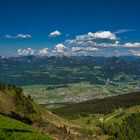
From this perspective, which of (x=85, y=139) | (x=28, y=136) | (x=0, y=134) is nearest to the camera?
(x=0, y=134)

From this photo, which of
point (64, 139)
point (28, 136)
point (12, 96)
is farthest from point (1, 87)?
point (28, 136)

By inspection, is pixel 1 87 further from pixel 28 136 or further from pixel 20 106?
pixel 28 136

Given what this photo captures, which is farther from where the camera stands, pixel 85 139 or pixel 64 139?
pixel 85 139

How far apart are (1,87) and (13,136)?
470 ft

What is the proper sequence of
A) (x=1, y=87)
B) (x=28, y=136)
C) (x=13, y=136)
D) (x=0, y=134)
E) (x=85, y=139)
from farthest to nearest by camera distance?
(x=85, y=139) < (x=1, y=87) < (x=28, y=136) < (x=13, y=136) < (x=0, y=134)

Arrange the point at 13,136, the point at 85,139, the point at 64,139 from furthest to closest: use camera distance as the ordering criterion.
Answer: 1. the point at 85,139
2. the point at 64,139
3. the point at 13,136

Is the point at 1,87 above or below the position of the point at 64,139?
above

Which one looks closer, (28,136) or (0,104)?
(28,136)

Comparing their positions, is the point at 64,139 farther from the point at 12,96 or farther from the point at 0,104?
the point at 12,96

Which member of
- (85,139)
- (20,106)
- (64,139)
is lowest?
(85,139)

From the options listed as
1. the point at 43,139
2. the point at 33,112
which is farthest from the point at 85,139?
the point at 43,139

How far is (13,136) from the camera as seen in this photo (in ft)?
137

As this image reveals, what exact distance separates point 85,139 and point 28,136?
513 feet

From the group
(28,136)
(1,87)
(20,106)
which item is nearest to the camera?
(28,136)
